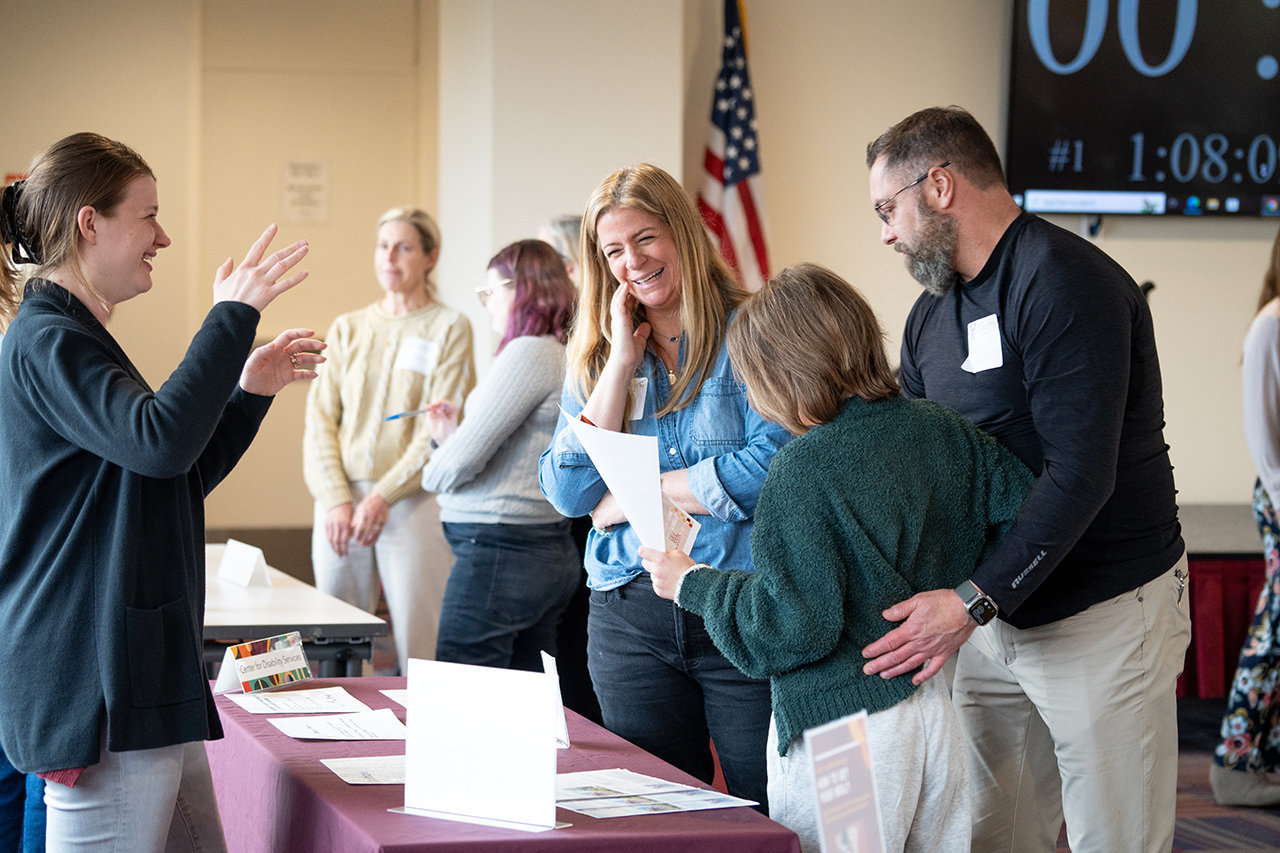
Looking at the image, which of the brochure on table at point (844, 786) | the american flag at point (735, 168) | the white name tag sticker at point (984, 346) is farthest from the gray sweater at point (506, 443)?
the american flag at point (735, 168)

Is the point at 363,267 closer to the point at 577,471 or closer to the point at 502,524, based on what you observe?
the point at 502,524

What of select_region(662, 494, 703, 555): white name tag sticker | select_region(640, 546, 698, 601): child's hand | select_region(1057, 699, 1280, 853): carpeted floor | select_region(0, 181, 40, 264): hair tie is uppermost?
select_region(0, 181, 40, 264): hair tie

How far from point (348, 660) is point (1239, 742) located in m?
2.51

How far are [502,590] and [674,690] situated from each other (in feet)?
3.23

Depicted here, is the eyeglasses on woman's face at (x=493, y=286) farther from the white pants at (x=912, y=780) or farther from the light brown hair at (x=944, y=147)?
the white pants at (x=912, y=780)

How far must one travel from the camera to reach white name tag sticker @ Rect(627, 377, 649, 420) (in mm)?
1843

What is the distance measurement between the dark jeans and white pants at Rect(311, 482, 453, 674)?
4.46 feet

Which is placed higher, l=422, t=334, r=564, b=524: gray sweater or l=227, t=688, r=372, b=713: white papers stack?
l=422, t=334, r=564, b=524: gray sweater

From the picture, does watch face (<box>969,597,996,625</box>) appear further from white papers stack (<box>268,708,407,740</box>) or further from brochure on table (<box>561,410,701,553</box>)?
white papers stack (<box>268,708,407,740</box>)

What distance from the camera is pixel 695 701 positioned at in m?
1.79

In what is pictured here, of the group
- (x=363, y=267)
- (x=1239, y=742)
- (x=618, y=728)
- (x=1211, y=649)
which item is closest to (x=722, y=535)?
(x=618, y=728)

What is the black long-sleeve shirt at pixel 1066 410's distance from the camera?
5.42 ft

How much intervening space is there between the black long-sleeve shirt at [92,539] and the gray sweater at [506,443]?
1.23 meters

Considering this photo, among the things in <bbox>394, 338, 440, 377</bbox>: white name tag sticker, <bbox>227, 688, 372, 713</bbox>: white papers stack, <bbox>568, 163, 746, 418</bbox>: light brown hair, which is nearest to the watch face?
<bbox>568, 163, 746, 418</bbox>: light brown hair
